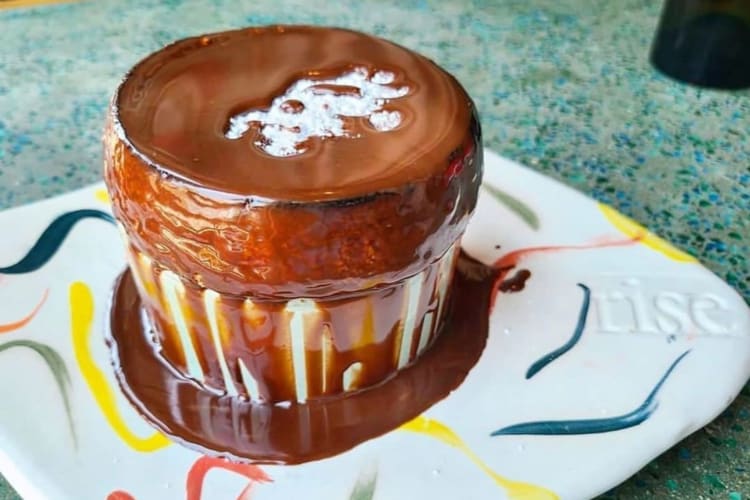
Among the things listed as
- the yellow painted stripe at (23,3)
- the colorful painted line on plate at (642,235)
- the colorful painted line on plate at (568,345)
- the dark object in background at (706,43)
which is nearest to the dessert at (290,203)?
the colorful painted line on plate at (568,345)

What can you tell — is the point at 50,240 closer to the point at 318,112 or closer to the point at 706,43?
the point at 318,112

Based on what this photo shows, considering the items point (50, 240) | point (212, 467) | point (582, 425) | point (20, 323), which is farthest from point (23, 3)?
point (582, 425)

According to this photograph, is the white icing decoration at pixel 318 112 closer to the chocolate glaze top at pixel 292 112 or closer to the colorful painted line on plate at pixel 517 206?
the chocolate glaze top at pixel 292 112

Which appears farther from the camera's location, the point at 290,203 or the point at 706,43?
the point at 706,43

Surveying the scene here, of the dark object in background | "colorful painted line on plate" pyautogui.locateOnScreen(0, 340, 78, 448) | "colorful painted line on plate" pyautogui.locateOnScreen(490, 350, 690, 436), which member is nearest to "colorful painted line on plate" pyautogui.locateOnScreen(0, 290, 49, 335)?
"colorful painted line on plate" pyautogui.locateOnScreen(0, 340, 78, 448)

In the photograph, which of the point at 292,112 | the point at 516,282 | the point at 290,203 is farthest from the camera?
the point at 516,282

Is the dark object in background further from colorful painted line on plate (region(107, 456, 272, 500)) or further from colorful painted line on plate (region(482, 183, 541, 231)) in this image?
colorful painted line on plate (region(107, 456, 272, 500))

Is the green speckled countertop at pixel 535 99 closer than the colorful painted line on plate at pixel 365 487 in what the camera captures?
No
